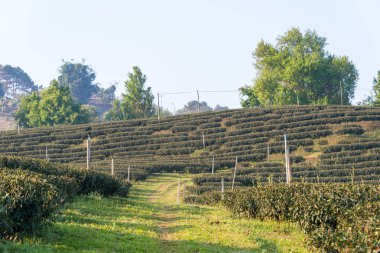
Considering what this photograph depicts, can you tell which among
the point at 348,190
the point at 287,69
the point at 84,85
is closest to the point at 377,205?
the point at 348,190

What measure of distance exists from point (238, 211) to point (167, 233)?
24.8ft

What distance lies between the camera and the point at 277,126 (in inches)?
2810

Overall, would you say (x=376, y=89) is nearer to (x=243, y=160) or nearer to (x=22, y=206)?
(x=243, y=160)

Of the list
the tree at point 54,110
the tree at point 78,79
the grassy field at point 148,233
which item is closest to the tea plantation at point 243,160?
the grassy field at point 148,233

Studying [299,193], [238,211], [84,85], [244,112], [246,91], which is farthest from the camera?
[84,85]

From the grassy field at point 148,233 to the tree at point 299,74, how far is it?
6920cm

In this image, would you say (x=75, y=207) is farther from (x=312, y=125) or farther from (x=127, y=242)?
(x=312, y=125)

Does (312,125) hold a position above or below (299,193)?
above

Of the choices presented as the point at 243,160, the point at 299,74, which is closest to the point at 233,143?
the point at 243,160

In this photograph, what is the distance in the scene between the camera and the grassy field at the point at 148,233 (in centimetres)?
1554

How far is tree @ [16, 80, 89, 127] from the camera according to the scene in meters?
96.4

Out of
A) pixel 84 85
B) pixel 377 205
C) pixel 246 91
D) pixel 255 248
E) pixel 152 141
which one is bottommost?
pixel 255 248

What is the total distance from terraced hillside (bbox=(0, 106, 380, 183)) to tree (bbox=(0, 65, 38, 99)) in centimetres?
10756

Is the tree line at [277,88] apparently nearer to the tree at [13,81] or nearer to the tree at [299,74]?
the tree at [299,74]
